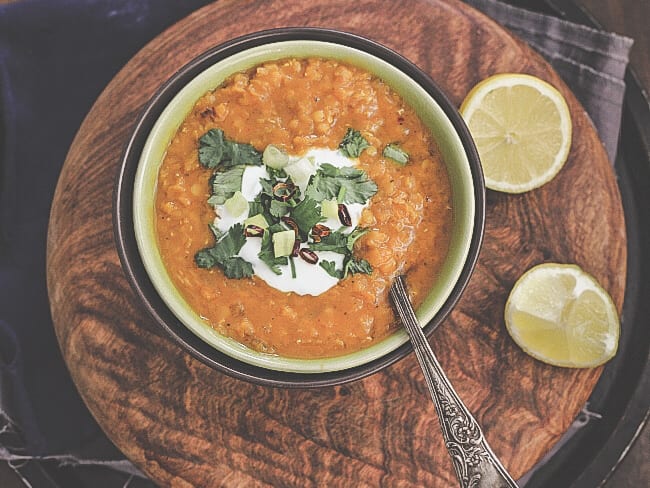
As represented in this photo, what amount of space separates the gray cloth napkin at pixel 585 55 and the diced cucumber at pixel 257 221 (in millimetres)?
1529

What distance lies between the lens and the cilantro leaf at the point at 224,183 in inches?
91.8

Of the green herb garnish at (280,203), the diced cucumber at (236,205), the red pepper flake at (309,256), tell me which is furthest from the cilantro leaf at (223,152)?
the red pepper flake at (309,256)

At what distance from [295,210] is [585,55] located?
1.62 m

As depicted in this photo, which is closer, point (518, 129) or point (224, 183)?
point (224, 183)

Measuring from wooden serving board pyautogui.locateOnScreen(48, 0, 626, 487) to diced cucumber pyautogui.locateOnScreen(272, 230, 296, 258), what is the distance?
2.03 feet

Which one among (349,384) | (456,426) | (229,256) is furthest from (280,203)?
(456,426)

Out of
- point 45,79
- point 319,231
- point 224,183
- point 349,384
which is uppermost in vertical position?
point 45,79

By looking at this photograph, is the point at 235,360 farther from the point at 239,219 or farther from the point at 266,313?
the point at 239,219

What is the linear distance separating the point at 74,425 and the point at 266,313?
4.33 feet

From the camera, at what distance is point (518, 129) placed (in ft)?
9.06

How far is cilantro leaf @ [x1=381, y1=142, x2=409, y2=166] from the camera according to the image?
2369 mm

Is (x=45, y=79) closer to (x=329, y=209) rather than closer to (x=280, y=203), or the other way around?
Answer: (x=280, y=203)

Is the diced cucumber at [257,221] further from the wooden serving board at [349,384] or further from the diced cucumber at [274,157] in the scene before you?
the wooden serving board at [349,384]

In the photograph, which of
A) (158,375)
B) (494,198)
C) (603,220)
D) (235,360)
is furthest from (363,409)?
(603,220)
